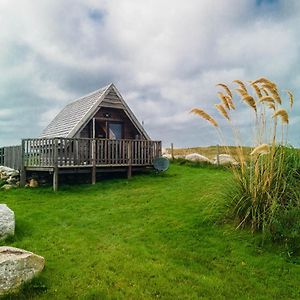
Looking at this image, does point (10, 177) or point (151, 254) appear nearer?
point (151, 254)

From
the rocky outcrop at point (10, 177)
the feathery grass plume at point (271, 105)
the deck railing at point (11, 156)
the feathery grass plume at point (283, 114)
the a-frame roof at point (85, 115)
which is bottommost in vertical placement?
the rocky outcrop at point (10, 177)

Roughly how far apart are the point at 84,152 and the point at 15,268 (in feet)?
38.1

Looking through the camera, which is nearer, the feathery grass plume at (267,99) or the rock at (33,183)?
the feathery grass plume at (267,99)

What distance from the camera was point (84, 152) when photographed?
1712 centimetres

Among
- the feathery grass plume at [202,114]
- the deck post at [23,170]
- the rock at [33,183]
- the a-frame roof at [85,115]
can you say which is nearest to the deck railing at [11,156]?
the deck post at [23,170]

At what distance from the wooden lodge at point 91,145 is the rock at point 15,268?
1007 cm

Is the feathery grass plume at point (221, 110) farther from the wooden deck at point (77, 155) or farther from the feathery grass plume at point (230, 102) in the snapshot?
the wooden deck at point (77, 155)

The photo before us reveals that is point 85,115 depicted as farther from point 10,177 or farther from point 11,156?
point 10,177

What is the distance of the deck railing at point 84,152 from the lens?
16.2 meters

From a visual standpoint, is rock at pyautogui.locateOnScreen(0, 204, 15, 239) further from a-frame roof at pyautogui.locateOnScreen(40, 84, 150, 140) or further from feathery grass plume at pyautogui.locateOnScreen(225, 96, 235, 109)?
a-frame roof at pyautogui.locateOnScreen(40, 84, 150, 140)

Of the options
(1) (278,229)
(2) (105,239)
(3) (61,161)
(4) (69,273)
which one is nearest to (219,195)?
(1) (278,229)

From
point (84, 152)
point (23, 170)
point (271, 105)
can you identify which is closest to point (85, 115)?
point (84, 152)

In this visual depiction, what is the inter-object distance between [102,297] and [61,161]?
447 inches

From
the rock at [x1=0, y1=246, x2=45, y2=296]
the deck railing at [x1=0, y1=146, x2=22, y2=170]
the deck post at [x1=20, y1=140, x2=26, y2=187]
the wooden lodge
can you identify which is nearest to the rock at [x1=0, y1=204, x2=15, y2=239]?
the rock at [x1=0, y1=246, x2=45, y2=296]
